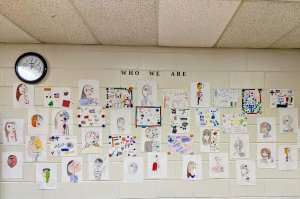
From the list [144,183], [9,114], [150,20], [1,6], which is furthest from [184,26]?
[9,114]

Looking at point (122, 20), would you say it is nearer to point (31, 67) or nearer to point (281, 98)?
point (31, 67)

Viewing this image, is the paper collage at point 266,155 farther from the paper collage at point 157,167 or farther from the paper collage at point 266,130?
the paper collage at point 157,167

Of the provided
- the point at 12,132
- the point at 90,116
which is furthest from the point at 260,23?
the point at 12,132

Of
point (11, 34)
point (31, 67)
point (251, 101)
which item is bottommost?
point (251, 101)

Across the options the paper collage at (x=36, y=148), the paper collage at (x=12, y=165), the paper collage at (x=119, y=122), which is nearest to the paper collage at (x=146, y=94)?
the paper collage at (x=119, y=122)

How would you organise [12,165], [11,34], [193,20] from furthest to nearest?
[12,165]
[11,34]
[193,20]

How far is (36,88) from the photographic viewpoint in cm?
231

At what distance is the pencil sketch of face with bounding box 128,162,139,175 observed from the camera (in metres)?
2.33

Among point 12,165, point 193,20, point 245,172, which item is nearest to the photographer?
point 193,20

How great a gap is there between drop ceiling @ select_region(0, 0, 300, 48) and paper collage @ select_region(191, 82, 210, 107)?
1.13 ft

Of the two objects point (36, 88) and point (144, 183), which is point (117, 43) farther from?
point (144, 183)

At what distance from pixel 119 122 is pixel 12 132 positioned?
891 mm

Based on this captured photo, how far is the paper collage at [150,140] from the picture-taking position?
2348 millimetres

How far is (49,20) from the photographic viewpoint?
1.78m
